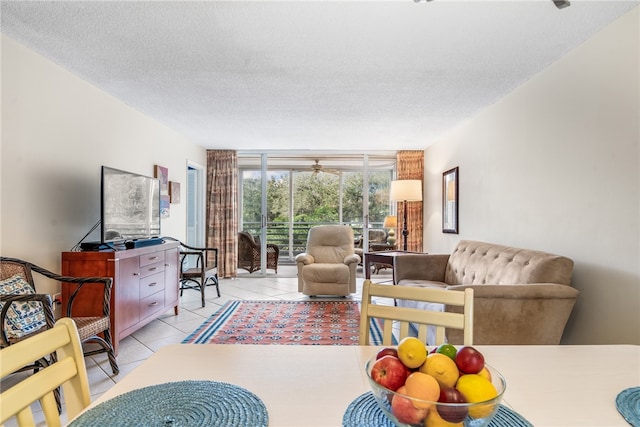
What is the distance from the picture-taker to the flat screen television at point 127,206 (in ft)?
10.1

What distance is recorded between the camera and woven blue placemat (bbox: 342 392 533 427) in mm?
772

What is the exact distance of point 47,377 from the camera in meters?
0.81

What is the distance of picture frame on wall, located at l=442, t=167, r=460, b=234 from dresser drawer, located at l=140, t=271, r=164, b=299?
3.61 meters

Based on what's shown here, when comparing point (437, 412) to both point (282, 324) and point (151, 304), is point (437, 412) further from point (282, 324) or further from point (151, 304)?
point (151, 304)

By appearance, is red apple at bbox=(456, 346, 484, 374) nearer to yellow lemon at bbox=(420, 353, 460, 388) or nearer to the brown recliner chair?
yellow lemon at bbox=(420, 353, 460, 388)

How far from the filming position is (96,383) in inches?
96.0

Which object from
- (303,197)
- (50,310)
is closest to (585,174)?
(50,310)

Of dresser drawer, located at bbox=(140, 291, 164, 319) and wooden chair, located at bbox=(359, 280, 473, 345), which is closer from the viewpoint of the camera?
wooden chair, located at bbox=(359, 280, 473, 345)

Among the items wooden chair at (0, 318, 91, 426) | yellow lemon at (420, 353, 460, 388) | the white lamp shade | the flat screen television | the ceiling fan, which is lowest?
wooden chair at (0, 318, 91, 426)

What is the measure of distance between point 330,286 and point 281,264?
10.2 ft

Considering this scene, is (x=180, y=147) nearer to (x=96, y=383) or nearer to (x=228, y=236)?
(x=228, y=236)

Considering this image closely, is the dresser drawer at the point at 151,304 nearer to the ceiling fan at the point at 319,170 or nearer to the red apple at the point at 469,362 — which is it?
the red apple at the point at 469,362

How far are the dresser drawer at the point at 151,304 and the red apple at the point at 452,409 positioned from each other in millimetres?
3262

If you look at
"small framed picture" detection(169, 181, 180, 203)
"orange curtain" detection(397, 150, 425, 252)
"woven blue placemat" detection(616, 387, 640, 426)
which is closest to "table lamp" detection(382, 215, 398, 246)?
"orange curtain" detection(397, 150, 425, 252)
